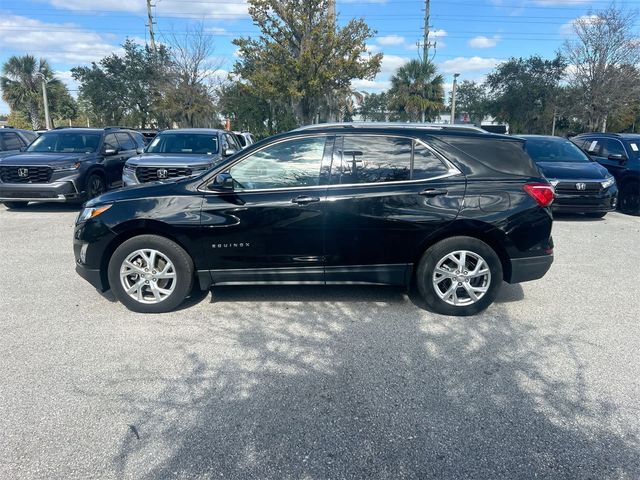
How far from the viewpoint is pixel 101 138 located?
1091cm

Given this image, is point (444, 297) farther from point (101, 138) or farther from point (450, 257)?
point (101, 138)

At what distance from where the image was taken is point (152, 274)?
441cm

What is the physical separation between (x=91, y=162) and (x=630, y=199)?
41.0 ft

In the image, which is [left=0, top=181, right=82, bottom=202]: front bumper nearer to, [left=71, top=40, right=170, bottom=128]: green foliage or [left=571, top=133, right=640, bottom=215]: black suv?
[left=571, top=133, right=640, bottom=215]: black suv

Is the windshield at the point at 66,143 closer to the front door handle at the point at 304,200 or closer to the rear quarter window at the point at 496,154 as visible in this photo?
the front door handle at the point at 304,200

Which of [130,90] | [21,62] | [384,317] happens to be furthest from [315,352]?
[21,62]

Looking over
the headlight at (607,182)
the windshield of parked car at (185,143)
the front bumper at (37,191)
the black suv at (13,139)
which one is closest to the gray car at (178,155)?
the windshield of parked car at (185,143)

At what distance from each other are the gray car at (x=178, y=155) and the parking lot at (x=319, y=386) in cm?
412

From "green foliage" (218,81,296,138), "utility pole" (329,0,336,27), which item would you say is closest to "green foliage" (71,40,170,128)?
"green foliage" (218,81,296,138)

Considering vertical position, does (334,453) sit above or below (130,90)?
below

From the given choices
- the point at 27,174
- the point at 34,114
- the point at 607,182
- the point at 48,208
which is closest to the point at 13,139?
the point at 48,208

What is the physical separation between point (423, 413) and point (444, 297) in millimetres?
1685

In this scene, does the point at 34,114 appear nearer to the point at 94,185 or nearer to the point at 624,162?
the point at 94,185

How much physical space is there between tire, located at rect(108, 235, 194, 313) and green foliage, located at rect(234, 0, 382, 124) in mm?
22059
